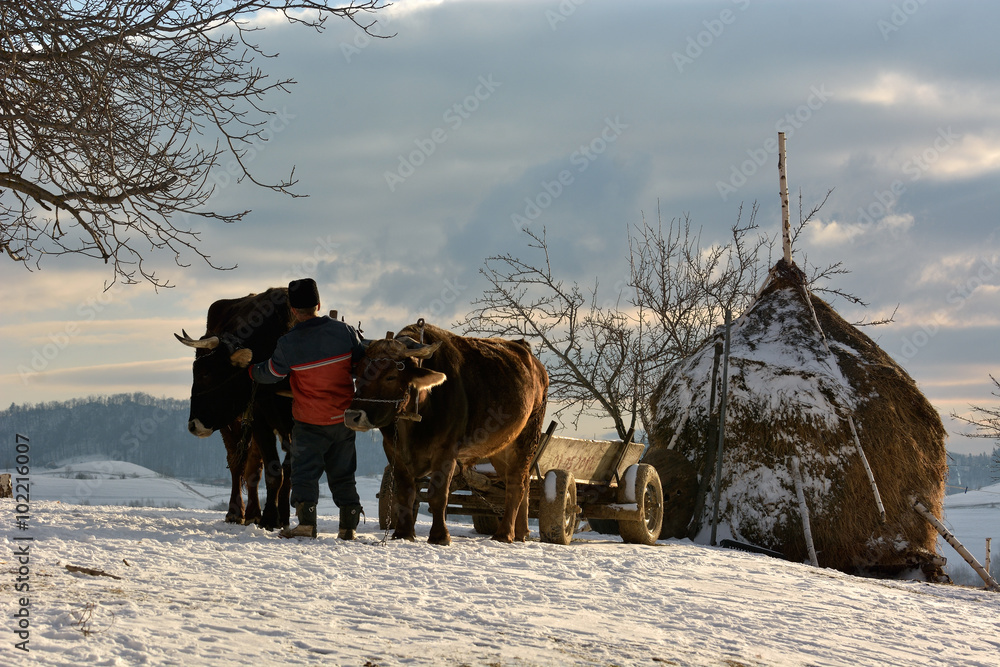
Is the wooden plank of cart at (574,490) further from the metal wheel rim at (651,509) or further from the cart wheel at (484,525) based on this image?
the cart wheel at (484,525)

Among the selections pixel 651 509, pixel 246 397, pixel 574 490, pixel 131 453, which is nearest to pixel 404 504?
pixel 246 397

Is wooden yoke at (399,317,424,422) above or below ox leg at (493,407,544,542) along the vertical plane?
above

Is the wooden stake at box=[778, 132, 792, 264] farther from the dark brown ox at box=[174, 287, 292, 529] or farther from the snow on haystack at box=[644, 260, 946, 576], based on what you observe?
the dark brown ox at box=[174, 287, 292, 529]

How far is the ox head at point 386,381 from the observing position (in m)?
7.01

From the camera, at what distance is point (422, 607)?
4934mm

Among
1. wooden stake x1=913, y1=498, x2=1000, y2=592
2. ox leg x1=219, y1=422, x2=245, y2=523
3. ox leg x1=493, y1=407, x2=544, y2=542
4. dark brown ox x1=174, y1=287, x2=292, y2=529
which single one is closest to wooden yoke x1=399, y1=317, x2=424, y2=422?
dark brown ox x1=174, y1=287, x2=292, y2=529

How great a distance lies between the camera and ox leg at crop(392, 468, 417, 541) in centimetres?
787

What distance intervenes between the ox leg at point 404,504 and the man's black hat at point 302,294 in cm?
172

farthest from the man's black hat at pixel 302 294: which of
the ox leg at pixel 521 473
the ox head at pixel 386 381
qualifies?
the ox leg at pixel 521 473

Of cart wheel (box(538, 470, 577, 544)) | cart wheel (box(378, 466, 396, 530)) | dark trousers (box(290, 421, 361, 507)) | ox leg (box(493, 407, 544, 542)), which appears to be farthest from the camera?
cart wheel (box(378, 466, 396, 530))

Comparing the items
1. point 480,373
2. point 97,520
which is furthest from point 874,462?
point 97,520

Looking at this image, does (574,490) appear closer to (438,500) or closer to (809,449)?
(438,500)

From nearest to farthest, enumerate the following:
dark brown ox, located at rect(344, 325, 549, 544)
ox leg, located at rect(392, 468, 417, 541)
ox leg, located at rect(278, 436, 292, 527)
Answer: dark brown ox, located at rect(344, 325, 549, 544) < ox leg, located at rect(392, 468, 417, 541) < ox leg, located at rect(278, 436, 292, 527)

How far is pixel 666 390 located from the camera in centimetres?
1539
